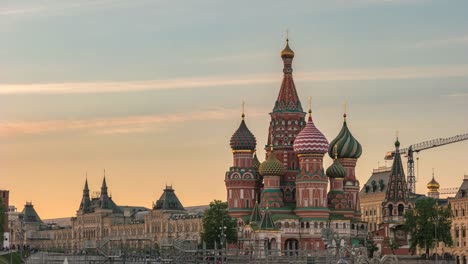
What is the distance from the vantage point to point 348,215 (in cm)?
15312

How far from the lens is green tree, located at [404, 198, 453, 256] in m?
143

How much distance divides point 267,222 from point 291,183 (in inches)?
470

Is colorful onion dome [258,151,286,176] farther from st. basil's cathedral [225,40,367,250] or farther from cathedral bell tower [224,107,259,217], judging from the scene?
cathedral bell tower [224,107,259,217]

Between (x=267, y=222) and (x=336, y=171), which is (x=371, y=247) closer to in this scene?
(x=336, y=171)

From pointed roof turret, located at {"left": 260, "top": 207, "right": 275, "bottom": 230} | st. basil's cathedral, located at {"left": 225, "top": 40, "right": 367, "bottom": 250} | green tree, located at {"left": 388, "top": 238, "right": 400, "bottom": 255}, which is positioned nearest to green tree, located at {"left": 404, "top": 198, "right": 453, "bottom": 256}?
green tree, located at {"left": 388, "top": 238, "right": 400, "bottom": 255}

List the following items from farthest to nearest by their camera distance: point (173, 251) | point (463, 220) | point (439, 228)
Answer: point (463, 220) < point (439, 228) < point (173, 251)

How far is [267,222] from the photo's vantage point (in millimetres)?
141750

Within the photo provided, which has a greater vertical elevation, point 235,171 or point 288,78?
point 288,78

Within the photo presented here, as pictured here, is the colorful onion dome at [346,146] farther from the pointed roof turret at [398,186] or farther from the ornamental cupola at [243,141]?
the ornamental cupola at [243,141]

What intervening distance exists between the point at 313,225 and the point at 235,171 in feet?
51.9

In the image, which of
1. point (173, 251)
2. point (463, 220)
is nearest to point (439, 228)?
point (463, 220)

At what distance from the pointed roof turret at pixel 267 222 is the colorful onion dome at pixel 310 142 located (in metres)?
11.0

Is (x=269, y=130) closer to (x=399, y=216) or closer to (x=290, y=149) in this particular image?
(x=290, y=149)

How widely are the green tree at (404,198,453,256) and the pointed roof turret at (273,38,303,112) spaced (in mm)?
25394
